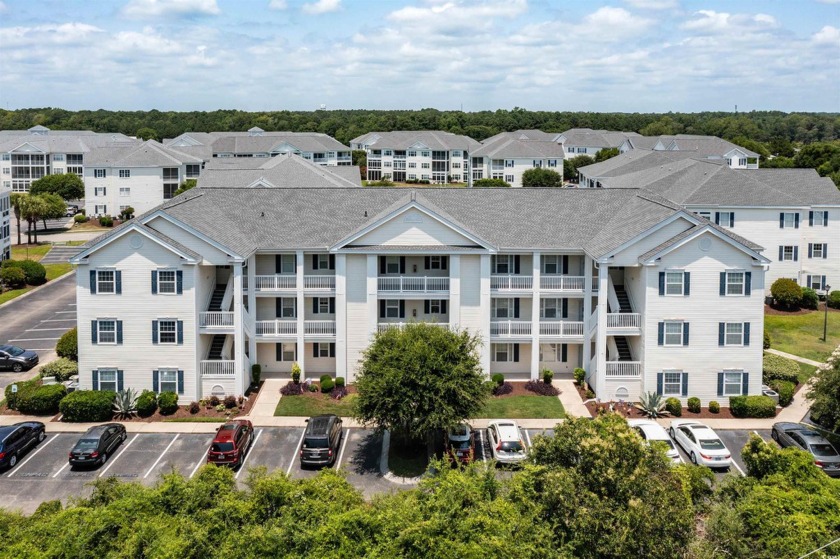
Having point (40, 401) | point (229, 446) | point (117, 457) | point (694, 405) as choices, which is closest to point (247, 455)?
point (229, 446)

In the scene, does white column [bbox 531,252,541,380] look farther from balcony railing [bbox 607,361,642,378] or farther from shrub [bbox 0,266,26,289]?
shrub [bbox 0,266,26,289]

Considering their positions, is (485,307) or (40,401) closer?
(40,401)

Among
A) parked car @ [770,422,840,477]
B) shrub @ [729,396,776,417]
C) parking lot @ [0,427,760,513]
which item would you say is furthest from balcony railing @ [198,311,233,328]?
parked car @ [770,422,840,477]

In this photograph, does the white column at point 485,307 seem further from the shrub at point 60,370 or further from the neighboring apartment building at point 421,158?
the neighboring apartment building at point 421,158

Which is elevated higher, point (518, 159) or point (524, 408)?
point (518, 159)

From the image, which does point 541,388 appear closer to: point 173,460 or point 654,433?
point 654,433

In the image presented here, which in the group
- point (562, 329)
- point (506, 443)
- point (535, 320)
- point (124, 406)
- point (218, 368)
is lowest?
point (506, 443)

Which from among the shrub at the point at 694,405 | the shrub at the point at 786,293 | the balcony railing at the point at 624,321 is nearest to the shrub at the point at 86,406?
the balcony railing at the point at 624,321
